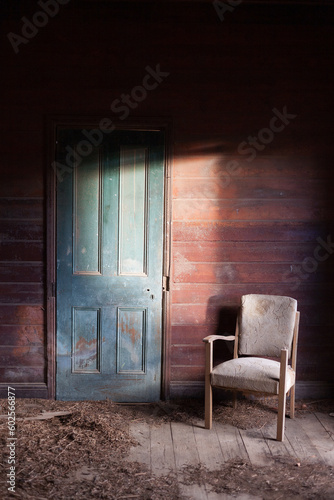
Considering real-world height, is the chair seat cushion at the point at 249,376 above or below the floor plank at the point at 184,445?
above

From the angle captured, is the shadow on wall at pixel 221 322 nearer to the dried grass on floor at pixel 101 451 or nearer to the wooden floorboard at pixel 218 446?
the dried grass on floor at pixel 101 451

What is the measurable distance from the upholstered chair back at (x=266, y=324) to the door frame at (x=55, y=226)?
627 millimetres

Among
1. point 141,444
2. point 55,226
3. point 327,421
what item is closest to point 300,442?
point 327,421

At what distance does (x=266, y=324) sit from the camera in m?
3.87

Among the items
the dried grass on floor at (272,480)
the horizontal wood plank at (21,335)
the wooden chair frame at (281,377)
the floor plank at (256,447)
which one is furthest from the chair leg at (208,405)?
the horizontal wood plank at (21,335)

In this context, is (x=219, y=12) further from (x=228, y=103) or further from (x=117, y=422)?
(x=117, y=422)

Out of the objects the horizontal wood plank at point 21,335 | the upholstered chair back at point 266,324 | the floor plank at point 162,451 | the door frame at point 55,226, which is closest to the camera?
the floor plank at point 162,451

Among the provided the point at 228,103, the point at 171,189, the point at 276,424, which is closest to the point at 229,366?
the point at 276,424

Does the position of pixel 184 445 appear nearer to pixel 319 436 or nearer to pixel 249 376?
pixel 249 376

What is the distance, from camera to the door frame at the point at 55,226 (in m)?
3.96

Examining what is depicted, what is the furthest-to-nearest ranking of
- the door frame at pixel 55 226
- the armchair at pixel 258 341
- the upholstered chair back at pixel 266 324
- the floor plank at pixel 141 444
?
the door frame at pixel 55 226 < the upholstered chair back at pixel 266 324 < the armchair at pixel 258 341 < the floor plank at pixel 141 444

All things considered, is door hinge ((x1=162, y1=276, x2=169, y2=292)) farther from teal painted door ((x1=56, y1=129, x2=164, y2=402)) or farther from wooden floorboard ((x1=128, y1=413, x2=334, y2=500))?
wooden floorboard ((x1=128, y1=413, x2=334, y2=500))

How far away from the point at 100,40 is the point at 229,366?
267 cm

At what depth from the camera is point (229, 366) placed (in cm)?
358
